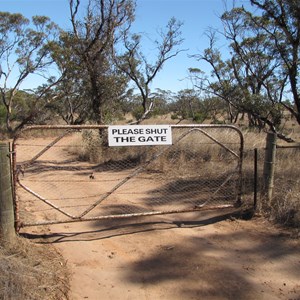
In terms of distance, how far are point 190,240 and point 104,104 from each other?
10.3m

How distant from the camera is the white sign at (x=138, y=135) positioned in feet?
18.4

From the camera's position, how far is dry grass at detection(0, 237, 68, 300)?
11.3ft

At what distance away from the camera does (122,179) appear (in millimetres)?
9828

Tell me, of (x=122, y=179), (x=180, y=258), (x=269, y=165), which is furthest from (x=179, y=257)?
(x=122, y=179)

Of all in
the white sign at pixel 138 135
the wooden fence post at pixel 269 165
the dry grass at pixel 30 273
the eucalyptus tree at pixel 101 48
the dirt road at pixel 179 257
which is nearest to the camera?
the dry grass at pixel 30 273

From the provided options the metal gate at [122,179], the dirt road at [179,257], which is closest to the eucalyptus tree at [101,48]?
the metal gate at [122,179]

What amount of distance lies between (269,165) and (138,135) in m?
2.37

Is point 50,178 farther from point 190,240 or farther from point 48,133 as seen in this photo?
point 48,133

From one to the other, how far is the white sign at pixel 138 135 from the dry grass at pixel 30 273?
1785mm

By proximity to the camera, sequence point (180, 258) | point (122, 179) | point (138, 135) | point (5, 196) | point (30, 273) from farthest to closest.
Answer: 1. point (122, 179)
2. point (138, 135)
3. point (180, 258)
4. point (5, 196)
5. point (30, 273)

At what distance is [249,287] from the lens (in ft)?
13.7

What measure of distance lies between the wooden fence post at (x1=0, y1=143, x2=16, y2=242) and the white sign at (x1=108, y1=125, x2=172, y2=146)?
4.78ft

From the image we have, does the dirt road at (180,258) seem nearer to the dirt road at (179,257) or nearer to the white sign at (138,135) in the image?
the dirt road at (179,257)

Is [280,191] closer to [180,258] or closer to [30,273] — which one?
[180,258]
